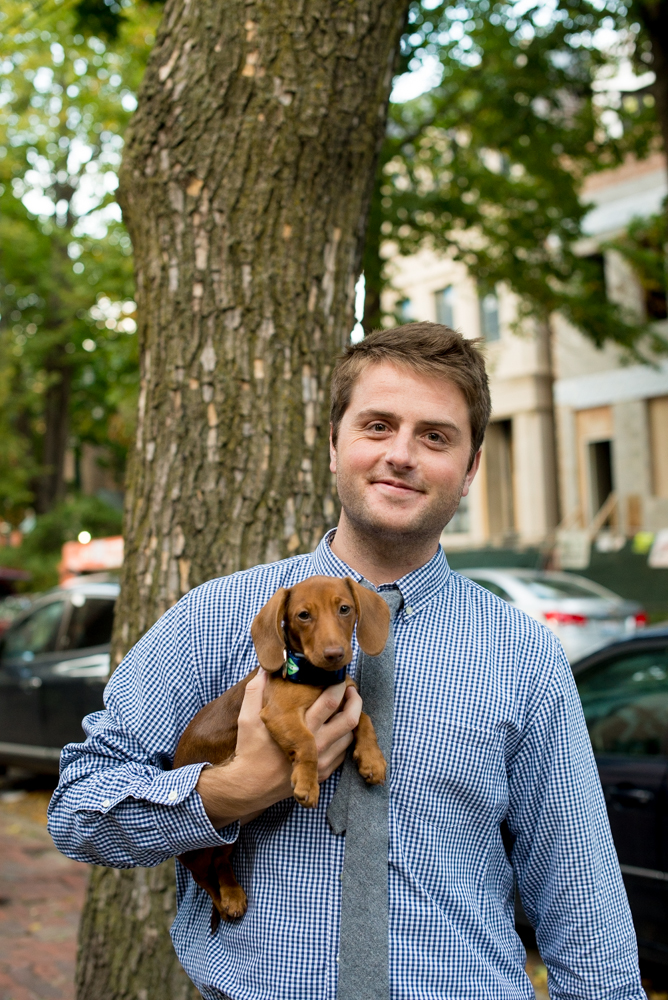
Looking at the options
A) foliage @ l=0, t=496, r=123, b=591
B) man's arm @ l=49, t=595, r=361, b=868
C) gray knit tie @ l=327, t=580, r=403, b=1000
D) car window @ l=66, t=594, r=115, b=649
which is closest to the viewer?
gray knit tie @ l=327, t=580, r=403, b=1000

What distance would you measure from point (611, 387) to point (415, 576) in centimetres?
2311

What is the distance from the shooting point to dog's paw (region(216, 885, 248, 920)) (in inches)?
78.1

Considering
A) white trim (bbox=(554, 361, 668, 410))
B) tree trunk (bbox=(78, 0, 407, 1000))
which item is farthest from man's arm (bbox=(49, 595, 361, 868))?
white trim (bbox=(554, 361, 668, 410))

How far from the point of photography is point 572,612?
12.1 meters

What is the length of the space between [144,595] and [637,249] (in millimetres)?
18356

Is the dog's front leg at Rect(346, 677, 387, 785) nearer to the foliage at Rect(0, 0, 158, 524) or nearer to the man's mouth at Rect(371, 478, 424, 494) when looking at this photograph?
the man's mouth at Rect(371, 478, 424, 494)

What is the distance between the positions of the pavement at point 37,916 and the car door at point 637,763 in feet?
2.32

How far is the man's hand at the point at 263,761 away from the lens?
191cm

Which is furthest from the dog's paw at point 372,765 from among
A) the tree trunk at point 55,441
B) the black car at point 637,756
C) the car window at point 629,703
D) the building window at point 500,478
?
the tree trunk at point 55,441

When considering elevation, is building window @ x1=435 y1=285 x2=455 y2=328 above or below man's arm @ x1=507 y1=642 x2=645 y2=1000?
above

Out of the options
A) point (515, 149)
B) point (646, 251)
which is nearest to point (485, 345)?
point (515, 149)

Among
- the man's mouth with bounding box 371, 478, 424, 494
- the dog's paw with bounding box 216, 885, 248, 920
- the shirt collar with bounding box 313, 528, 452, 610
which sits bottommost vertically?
the dog's paw with bounding box 216, 885, 248, 920

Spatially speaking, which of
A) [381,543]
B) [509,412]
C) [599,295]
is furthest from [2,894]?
[509,412]

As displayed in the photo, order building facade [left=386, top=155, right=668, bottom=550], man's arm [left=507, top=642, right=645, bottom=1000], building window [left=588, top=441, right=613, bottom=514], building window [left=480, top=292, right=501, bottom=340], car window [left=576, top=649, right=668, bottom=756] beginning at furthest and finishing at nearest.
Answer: building window [left=480, top=292, right=501, bottom=340] < building window [left=588, top=441, right=613, bottom=514] < building facade [left=386, top=155, right=668, bottom=550] < car window [left=576, top=649, right=668, bottom=756] < man's arm [left=507, top=642, right=645, bottom=1000]
